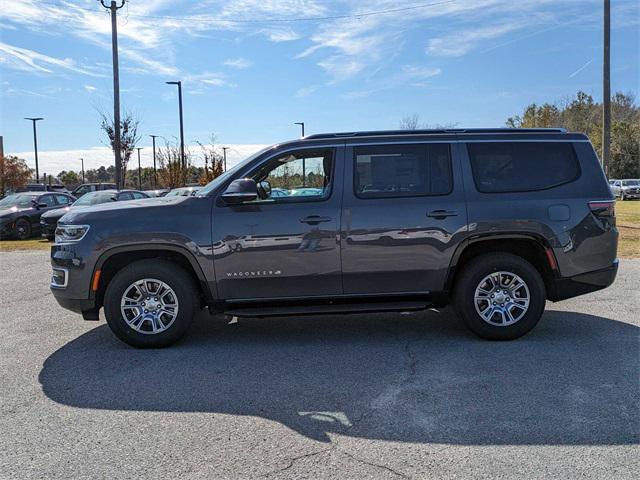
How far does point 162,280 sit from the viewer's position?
5180mm

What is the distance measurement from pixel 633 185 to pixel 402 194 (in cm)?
4536

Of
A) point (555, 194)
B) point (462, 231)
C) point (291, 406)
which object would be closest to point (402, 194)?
point (462, 231)

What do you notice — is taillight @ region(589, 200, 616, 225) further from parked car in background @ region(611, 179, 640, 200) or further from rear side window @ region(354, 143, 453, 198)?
parked car in background @ region(611, 179, 640, 200)

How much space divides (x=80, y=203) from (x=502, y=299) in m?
14.3

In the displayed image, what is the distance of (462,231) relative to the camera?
5.25m

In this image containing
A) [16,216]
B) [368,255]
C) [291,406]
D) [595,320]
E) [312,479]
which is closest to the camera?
[312,479]

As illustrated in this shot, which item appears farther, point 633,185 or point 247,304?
point 633,185

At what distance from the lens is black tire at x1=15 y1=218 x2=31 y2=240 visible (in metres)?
17.2

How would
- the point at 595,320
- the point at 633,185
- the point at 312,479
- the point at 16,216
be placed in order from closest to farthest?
the point at 312,479
the point at 595,320
the point at 16,216
the point at 633,185

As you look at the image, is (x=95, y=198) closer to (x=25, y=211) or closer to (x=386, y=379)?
(x=25, y=211)

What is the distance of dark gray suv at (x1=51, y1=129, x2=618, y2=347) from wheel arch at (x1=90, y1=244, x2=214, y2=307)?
0.05ft

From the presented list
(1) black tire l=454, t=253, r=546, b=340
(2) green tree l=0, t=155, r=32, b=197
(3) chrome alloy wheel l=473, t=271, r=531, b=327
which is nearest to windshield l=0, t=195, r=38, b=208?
(1) black tire l=454, t=253, r=546, b=340

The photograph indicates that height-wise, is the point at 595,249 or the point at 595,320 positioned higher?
the point at 595,249

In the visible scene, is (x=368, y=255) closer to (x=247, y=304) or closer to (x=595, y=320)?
(x=247, y=304)
